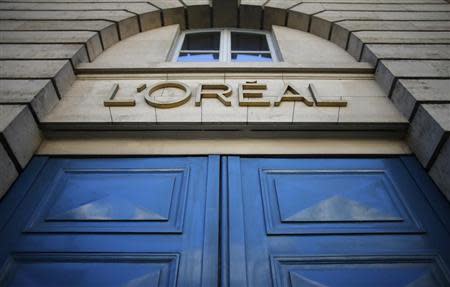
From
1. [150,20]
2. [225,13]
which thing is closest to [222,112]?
[150,20]

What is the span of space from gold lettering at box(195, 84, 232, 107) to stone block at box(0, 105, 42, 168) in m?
2.24

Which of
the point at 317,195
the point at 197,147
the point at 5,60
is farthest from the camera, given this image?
the point at 5,60

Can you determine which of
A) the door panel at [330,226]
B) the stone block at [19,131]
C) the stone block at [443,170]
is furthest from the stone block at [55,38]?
the stone block at [443,170]

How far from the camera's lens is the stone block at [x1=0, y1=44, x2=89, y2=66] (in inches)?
212

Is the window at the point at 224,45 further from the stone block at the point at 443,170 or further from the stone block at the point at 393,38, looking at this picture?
the stone block at the point at 443,170

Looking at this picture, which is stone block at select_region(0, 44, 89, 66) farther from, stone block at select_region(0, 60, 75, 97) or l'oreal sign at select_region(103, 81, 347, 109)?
l'oreal sign at select_region(103, 81, 347, 109)

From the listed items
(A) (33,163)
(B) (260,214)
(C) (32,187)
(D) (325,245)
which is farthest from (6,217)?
(D) (325,245)

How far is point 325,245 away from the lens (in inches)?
133

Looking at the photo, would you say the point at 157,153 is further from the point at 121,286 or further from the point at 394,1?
the point at 394,1

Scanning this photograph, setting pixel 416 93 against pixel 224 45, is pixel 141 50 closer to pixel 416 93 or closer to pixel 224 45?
pixel 224 45

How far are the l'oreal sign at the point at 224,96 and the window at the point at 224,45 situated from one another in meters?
2.06

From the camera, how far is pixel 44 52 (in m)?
5.48

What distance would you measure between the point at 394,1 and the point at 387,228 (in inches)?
250

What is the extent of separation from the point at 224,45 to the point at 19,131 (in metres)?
4.75
